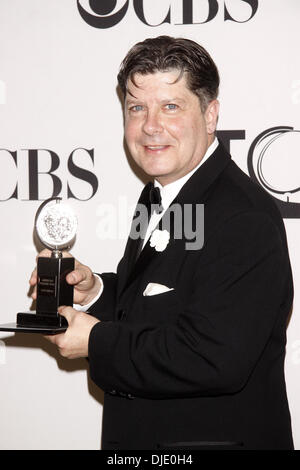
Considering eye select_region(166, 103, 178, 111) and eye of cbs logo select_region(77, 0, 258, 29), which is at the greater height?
eye of cbs logo select_region(77, 0, 258, 29)

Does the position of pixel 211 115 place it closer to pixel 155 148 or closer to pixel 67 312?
pixel 155 148

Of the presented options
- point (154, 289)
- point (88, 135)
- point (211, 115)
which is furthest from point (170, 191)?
point (88, 135)

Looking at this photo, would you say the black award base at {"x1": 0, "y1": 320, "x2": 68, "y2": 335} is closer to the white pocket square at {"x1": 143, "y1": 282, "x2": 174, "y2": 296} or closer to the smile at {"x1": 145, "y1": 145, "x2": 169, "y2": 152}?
the white pocket square at {"x1": 143, "y1": 282, "x2": 174, "y2": 296}

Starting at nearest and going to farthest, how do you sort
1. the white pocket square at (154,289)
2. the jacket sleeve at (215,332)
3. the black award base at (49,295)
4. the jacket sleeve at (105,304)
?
the jacket sleeve at (215,332) → the white pocket square at (154,289) → the black award base at (49,295) → the jacket sleeve at (105,304)

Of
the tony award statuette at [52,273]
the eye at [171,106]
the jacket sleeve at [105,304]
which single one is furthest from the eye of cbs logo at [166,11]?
the jacket sleeve at [105,304]

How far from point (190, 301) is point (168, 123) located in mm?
558

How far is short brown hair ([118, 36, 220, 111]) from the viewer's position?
5.57 ft

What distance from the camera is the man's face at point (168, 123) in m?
1.73

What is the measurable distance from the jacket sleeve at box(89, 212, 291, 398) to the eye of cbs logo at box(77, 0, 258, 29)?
1.19 meters

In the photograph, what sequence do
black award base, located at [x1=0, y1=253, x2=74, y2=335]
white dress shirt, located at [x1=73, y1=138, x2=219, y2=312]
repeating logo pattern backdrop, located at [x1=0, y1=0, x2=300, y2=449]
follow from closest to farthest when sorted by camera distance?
black award base, located at [x1=0, y1=253, x2=74, y2=335] → white dress shirt, located at [x1=73, y1=138, x2=219, y2=312] → repeating logo pattern backdrop, located at [x1=0, y1=0, x2=300, y2=449]

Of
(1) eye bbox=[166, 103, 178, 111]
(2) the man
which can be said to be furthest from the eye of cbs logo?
(1) eye bbox=[166, 103, 178, 111]

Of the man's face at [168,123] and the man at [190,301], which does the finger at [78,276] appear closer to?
the man at [190,301]

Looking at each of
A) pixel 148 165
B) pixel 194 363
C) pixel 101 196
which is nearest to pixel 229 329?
pixel 194 363

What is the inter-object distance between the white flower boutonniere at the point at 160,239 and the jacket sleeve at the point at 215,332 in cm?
18
